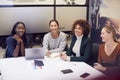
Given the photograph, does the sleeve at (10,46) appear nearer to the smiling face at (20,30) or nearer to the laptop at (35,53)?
the smiling face at (20,30)

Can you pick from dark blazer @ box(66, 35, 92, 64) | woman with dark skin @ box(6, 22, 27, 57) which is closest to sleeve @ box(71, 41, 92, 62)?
dark blazer @ box(66, 35, 92, 64)

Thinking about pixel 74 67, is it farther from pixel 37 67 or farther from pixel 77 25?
pixel 77 25

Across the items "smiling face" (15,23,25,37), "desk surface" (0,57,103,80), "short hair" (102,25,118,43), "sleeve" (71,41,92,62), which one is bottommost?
"desk surface" (0,57,103,80)

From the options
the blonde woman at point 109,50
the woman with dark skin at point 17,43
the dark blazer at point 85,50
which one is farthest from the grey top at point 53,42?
the blonde woman at point 109,50

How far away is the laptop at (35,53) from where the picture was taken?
53.9 inches

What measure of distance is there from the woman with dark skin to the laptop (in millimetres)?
367

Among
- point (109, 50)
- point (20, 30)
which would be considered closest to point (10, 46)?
point (20, 30)

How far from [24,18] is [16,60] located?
2.72 ft

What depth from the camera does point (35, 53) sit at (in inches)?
54.4

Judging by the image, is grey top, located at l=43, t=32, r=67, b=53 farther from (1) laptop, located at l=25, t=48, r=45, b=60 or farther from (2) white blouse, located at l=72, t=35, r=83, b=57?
(1) laptop, located at l=25, t=48, r=45, b=60

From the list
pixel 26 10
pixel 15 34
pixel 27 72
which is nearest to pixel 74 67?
pixel 27 72

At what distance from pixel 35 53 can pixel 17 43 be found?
43cm

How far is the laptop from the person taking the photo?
1.37m

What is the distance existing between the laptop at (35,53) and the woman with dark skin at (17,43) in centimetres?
37
